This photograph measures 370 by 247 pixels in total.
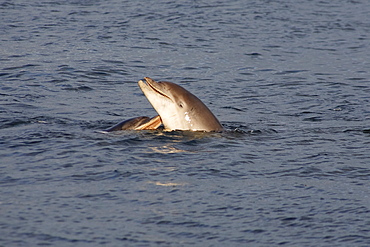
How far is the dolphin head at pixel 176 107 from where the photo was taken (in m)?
11.1

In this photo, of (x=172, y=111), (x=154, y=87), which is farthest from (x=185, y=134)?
(x=154, y=87)

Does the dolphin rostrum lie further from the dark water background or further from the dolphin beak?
the dark water background

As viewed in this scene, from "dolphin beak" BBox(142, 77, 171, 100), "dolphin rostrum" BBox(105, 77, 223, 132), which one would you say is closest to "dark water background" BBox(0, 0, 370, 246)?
"dolphin rostrum" BBox(105, 77, 223, 132)

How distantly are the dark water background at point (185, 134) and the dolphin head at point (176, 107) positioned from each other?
28 cm

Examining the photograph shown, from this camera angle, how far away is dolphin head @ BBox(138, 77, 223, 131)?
1111cm

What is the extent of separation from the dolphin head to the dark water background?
283 mm

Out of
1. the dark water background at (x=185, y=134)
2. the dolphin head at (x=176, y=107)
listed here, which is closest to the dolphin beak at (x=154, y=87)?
the dolphin head at (x=176, y=107)

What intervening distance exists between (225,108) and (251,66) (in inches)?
192

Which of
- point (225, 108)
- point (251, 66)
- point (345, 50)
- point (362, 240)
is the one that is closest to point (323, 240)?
point (362, 240)

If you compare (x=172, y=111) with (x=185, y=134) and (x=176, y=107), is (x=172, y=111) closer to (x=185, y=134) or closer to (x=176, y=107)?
(x=176, y=107)

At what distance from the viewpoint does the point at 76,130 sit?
11.7 metres

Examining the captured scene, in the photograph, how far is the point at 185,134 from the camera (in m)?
11.2

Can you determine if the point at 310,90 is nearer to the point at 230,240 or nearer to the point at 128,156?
the point at 128,156

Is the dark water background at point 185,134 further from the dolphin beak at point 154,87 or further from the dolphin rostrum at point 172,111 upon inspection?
the dolphin beak at point 154,87
